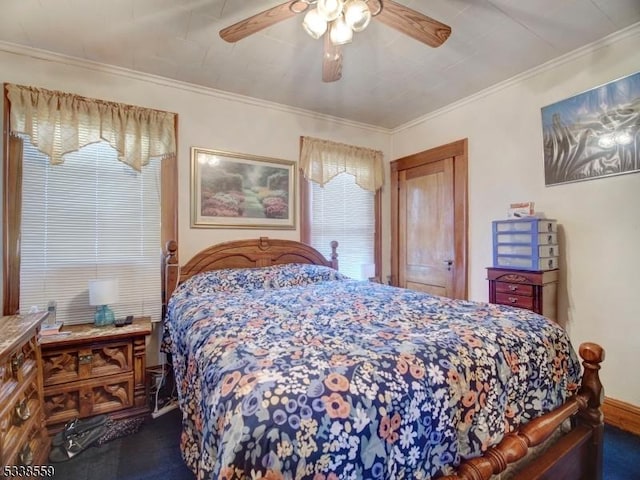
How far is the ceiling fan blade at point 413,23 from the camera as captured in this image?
60.4 inches

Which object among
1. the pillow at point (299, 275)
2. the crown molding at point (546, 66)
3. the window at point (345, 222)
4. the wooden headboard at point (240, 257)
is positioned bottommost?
the pillow at point (299, 275)

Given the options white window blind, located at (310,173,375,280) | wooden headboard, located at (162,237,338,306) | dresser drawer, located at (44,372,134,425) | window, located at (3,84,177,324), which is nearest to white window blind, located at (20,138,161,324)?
window, located at (3,84,177,324)

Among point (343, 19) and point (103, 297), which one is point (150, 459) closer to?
point (103, 297)

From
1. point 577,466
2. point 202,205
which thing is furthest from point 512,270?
point 202,205

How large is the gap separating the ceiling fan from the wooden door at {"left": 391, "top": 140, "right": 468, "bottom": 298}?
184cm

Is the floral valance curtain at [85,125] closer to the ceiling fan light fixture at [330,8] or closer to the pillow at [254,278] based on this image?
the pillow at [254,278]

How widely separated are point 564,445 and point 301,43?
109 inches

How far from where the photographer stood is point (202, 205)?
116 inches

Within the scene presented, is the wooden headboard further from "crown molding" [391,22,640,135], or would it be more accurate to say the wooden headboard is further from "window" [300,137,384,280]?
"crown molding" [391,22,640,135]

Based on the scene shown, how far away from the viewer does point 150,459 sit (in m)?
1.82

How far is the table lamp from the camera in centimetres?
224

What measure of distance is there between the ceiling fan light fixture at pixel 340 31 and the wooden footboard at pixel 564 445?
196 cm

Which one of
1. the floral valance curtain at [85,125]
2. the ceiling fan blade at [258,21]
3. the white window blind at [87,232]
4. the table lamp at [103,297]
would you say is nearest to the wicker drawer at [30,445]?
the table lamp at [103,297]

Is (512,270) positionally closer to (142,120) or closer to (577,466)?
(577,466)
